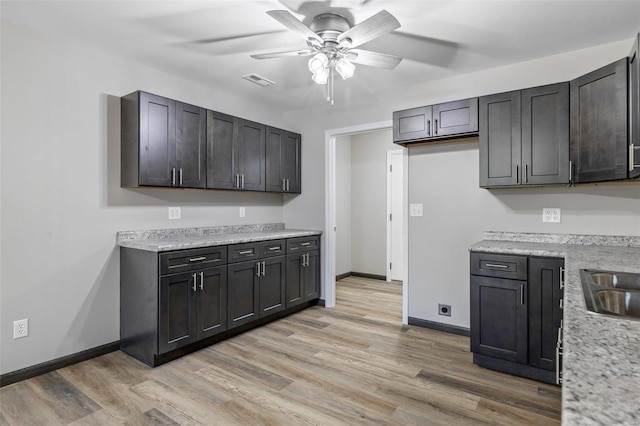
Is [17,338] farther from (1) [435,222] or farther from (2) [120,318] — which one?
(1) [435,222]

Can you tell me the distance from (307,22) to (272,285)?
244cm

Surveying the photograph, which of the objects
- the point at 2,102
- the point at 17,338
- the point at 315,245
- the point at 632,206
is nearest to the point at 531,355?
the point at 632,206

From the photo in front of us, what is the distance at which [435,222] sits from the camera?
11.6 ft

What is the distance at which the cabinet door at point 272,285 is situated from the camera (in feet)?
11.6

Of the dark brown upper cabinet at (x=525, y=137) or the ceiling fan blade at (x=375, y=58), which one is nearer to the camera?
the ceiling fan blade at (x=375, y=58)

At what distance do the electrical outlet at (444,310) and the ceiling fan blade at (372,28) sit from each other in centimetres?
255

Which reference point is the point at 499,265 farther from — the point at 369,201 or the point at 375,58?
the point at 369,201

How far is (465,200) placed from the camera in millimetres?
3348

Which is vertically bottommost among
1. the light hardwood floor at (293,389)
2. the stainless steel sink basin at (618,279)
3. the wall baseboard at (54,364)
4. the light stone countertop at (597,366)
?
the light hardwood floor at (293,389)

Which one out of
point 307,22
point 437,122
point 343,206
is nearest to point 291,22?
point 307,22

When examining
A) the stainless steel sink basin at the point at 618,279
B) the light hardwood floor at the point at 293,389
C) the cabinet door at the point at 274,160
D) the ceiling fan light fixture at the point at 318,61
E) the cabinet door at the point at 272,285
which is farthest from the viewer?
the cabinet door at the point at 274,160

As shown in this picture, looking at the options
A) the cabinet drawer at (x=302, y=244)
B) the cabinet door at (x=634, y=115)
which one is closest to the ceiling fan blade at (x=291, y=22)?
the cabinet door at (x=634, y=115)

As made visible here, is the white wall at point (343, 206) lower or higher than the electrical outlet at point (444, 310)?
higher

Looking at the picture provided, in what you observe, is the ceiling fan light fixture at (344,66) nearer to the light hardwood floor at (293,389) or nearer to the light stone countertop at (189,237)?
the light stone countertop at (189,237)
